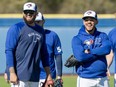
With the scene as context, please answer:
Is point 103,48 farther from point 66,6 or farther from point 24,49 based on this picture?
point 66,6

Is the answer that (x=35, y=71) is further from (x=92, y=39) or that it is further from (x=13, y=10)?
(x=13, y=10)

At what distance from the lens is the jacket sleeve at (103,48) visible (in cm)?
934

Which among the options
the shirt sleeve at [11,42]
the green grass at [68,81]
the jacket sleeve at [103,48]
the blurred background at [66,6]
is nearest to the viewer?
the shirt sleeve at [11,42]

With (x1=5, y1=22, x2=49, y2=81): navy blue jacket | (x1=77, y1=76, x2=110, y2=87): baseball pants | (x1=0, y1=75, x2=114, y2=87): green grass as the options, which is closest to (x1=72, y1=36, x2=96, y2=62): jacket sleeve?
(x1=77, y1=76, x2=110, y2=87): baseball pants

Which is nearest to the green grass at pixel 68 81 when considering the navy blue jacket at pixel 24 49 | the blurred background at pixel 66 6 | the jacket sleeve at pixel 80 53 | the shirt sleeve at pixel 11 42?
the jacket sleeve at pixel 80 53

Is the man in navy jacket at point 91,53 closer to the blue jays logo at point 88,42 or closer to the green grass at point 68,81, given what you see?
the blue jays logo at point 88,42

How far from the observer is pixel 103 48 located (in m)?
9.43

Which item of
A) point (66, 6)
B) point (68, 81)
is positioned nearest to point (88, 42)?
point (68, 81)

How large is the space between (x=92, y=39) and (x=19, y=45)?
154cm

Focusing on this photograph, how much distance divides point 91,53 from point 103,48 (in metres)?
0.22

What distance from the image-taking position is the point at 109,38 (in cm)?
1003

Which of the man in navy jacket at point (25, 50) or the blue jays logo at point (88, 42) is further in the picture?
the blue jays logo at point (88, 42)

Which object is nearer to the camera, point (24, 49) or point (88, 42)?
point (24, 49)

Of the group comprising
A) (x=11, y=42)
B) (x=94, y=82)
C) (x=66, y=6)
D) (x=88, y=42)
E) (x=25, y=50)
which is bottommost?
(x=94, y=82)
